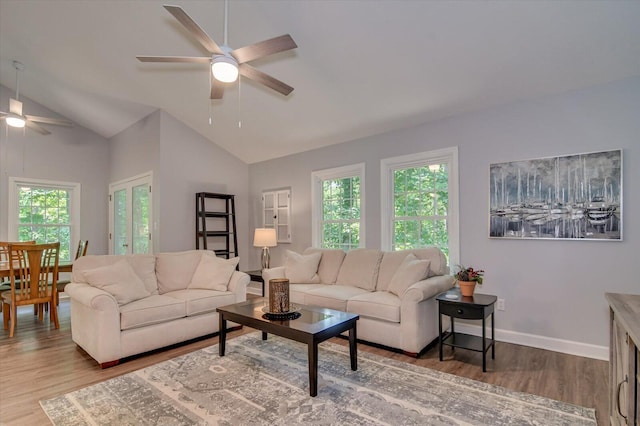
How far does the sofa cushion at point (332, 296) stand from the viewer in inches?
140

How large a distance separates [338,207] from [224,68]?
120 inches

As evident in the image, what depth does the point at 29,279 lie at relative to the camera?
12.8ft

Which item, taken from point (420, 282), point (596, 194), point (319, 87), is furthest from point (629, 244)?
point (319, 87)

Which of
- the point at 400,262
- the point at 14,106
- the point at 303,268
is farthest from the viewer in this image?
the point at 14,106

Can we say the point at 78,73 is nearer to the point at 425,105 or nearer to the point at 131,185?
the point at 131,185

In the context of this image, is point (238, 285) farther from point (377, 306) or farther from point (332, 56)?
point (332, 56)

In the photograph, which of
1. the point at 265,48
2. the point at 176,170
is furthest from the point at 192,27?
the point at 176,170

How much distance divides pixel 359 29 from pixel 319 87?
101cm

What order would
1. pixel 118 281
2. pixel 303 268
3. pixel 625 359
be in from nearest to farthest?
1. pixel 625 359
2. pixel 118 281
3. pixel 303 268

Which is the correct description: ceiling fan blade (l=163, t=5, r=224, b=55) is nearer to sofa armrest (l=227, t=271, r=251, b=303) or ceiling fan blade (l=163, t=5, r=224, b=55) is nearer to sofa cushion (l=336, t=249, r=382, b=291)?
sofa armrest (l=227, t=271, r=251, b=303)

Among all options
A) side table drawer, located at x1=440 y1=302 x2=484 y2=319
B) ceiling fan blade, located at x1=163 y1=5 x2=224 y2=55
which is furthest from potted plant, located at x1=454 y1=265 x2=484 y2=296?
ceiling fan blade, located at x1=163 y1=5 x2=224 y2=55

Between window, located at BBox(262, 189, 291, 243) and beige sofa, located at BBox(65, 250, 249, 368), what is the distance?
180cm

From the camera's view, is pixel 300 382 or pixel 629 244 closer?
pixel 300 382

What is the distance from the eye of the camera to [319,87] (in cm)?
389
